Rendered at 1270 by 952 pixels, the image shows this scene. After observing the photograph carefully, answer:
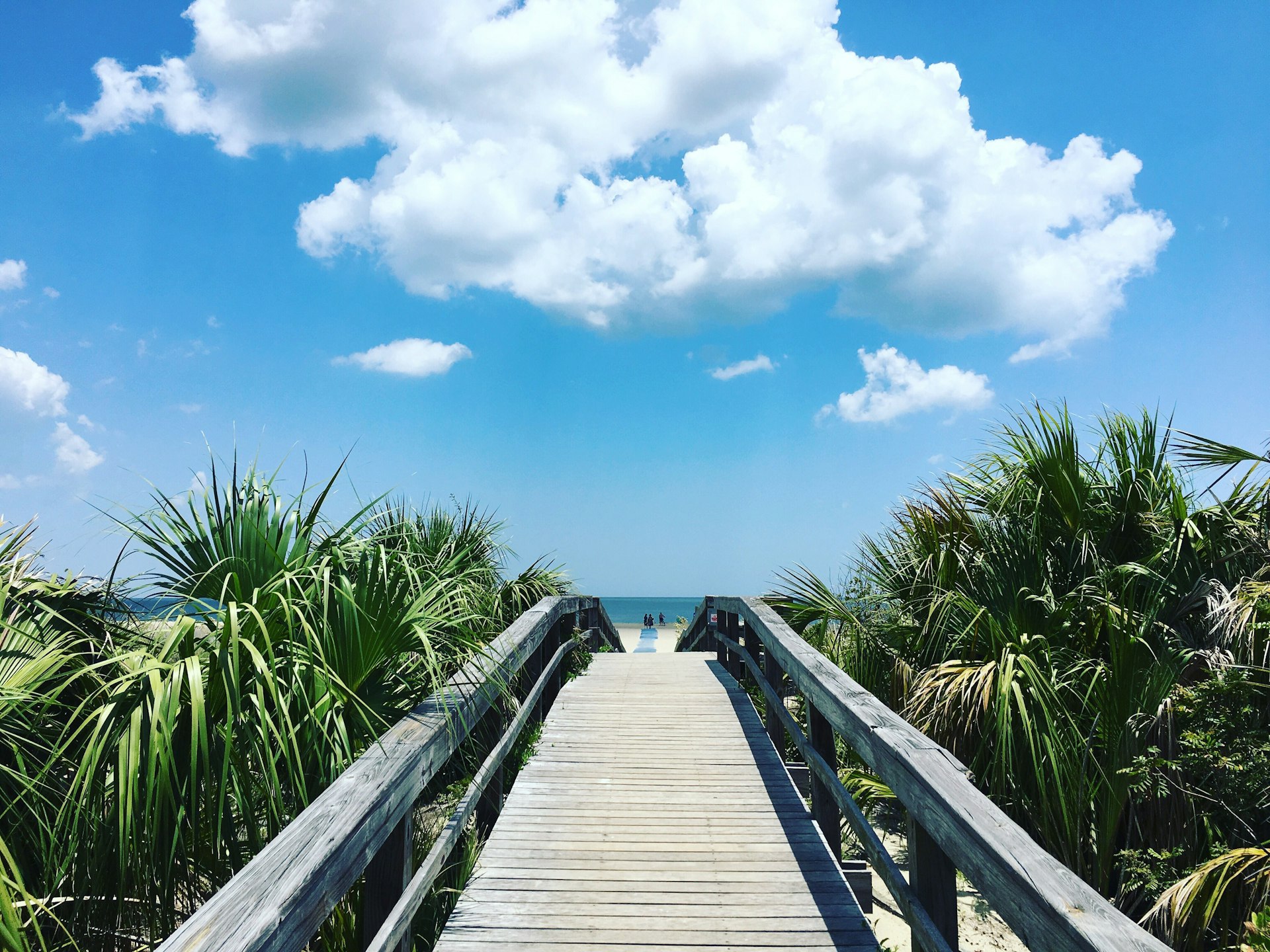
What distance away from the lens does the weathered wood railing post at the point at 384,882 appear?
7.84 ft

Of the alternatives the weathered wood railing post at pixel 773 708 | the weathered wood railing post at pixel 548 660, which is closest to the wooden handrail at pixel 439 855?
the weathered wood railing post at pixel 548 660

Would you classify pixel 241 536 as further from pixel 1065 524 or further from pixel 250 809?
pixel 1065 524

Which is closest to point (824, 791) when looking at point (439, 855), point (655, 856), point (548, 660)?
point (655, 856)

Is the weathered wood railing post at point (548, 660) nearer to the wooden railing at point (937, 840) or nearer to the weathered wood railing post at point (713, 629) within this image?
the wooden railing at point (937, 840)

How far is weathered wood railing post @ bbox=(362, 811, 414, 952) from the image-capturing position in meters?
2.39

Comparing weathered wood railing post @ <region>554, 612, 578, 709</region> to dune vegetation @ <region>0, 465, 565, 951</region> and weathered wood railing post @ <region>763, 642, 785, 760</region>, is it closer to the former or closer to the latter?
weathered wood railing post @ <region>763, 642, 785, 760</region>

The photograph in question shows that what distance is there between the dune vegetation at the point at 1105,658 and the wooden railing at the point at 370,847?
8.38 feet

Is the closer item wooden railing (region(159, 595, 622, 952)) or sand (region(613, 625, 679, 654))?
wooden railing (region(159, 595, 622, 952))

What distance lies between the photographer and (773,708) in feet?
17.9

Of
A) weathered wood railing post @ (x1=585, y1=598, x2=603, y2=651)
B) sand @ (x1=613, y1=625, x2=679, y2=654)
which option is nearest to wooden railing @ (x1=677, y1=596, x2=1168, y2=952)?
weathered wood railing post @ (x1=585, y1=598, x2=603, y2=651)

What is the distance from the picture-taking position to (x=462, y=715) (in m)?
3.12

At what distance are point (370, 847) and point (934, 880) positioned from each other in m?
1.73

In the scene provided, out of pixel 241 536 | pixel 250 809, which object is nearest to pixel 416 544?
pixel 241 536

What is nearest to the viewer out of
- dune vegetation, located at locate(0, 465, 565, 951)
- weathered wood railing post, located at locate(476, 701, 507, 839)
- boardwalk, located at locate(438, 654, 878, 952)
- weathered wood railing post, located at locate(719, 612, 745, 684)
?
dune vegetation, located at locate(0, 465, 565, 951)
